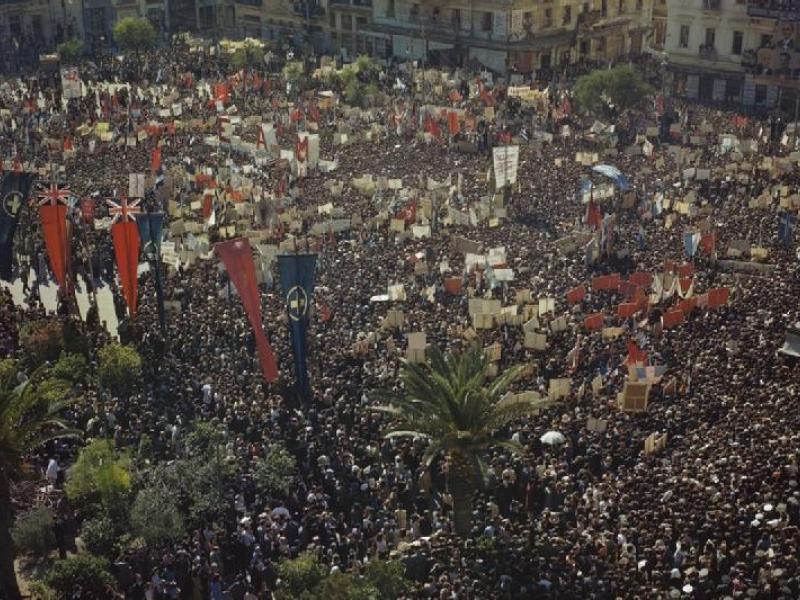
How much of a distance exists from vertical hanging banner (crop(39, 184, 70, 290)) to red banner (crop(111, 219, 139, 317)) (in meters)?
2.16

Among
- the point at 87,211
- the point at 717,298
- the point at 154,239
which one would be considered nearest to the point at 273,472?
the point at 154,239

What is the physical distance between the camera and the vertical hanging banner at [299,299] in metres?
27.5

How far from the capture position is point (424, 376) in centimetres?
2323

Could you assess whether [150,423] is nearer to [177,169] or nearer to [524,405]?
[524,405]

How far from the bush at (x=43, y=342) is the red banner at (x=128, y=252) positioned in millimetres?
2117

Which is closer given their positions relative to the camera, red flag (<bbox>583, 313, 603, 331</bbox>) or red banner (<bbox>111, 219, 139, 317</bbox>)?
red flag (<bbox>583, 313, 603, 331</bbox>)

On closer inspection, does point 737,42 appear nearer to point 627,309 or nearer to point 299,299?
point 627,309

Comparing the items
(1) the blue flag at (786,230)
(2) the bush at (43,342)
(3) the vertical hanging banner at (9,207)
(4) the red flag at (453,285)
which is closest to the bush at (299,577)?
(2) the bush at (43,342)

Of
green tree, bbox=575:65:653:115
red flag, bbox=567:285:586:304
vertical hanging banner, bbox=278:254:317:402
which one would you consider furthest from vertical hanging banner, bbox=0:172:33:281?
green tree, bbox=575:65:653:115

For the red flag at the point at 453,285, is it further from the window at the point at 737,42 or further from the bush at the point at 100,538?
the window at the point at 737,42

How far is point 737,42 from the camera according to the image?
2530 inches

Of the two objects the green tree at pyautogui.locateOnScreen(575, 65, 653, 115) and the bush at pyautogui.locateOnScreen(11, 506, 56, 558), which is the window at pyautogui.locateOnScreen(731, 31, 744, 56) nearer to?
→ the green tree at pyautogui.locateOnScreen(575, 65, 653, 115)

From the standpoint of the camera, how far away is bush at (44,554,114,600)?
67.9ft

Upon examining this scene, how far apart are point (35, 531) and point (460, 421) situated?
8661mm
